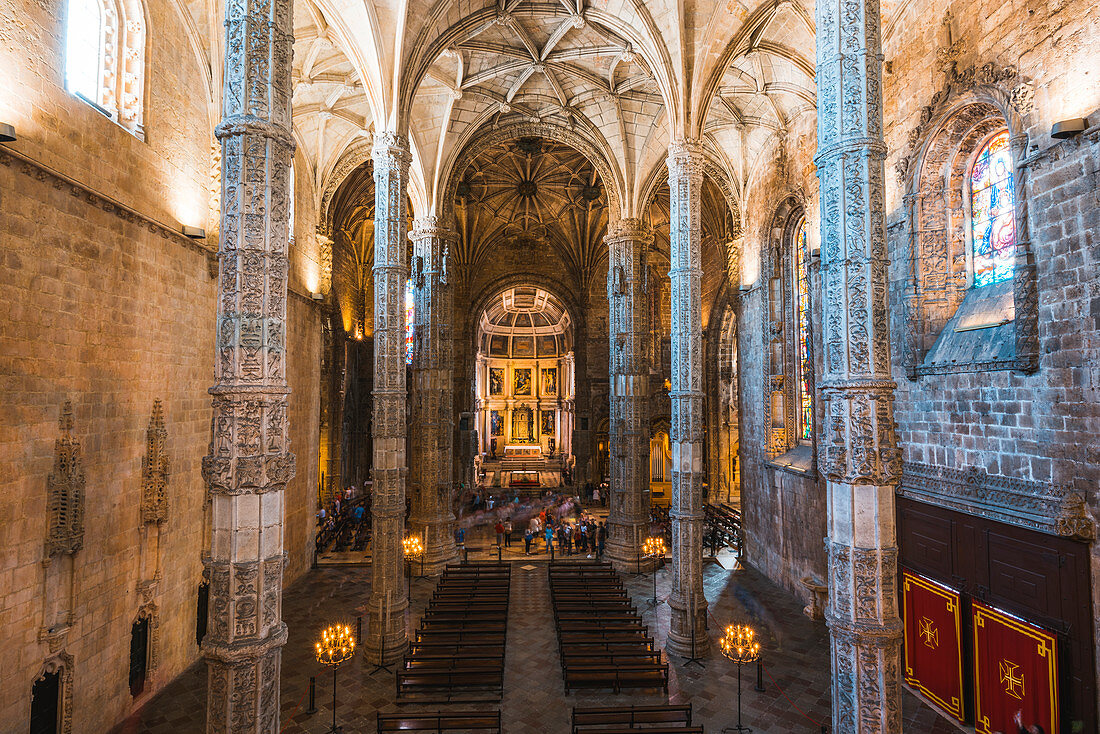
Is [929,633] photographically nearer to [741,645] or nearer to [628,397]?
[741,645]

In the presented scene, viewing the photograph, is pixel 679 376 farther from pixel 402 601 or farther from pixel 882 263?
pixel 402 601

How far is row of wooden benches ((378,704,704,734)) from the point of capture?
9789 mm

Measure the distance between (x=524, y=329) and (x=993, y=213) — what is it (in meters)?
38.6

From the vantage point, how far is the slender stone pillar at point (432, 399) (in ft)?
67.5

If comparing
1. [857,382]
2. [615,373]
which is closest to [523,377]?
[615,373]

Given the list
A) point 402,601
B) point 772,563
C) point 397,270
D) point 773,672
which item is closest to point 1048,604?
point 773,672

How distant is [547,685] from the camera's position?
12500 millimetres

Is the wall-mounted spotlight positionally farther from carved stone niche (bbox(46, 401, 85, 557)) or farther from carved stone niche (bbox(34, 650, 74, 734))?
carved stone niche (bbox(34, 650, 74, 734))

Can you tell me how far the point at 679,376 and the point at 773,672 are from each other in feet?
23.5

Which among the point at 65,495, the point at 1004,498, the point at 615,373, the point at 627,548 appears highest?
the point at 615,373

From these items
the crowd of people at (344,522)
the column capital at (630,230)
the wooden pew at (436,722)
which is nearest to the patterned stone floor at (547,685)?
the wooden pew at (436,722)

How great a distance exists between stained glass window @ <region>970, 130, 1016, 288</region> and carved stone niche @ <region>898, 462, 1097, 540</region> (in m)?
4.02

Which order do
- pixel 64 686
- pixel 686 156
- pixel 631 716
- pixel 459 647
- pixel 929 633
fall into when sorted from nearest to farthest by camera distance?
pixel 64 686
pixel 631 716
pixel 929 633
pixel 459 647
pixel 686 156

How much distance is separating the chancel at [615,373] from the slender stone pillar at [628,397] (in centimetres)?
21
